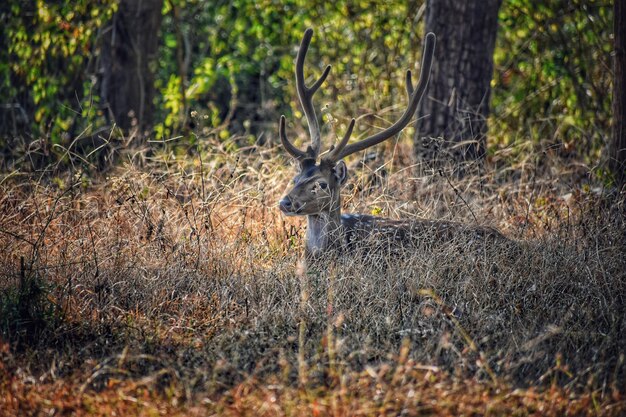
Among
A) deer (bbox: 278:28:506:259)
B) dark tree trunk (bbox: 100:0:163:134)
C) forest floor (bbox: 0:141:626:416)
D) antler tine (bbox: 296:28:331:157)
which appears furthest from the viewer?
dark tree trunk (bbox: 100:0:163:134)

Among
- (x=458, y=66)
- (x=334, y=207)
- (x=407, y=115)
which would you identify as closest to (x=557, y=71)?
(x=458, y=66)

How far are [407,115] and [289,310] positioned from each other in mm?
2189

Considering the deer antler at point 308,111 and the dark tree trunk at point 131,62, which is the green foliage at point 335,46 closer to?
the dark tree trunk at point 131,62

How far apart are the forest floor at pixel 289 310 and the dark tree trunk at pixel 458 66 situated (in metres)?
1.28

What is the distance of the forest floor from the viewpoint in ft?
12.6

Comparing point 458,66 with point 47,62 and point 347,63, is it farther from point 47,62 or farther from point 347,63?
point 47,62

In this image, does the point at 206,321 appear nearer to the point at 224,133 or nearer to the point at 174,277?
the point at 174,277

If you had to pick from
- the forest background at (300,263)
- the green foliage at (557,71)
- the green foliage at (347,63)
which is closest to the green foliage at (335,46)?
the green foliage at (347,63)

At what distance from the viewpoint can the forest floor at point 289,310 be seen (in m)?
3.84

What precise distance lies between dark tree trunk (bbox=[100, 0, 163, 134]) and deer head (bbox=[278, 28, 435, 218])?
320 centimetres

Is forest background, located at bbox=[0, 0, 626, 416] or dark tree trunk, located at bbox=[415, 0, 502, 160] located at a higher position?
dark tree trunk, located at bbox=[415, 0, 502, 160]

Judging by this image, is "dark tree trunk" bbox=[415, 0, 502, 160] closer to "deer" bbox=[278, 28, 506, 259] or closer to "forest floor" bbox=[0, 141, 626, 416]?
"forest floor" bbox=[0, 141, 626, 416]

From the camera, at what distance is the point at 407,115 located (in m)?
6.37

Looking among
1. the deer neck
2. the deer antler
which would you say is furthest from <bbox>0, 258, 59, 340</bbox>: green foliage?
the deer antler
